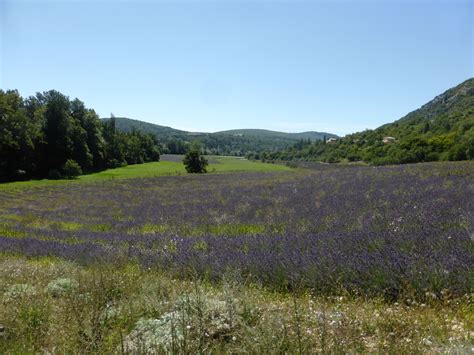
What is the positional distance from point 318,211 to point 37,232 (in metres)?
10.6

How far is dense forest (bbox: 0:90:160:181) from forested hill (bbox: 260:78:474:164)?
51.4m

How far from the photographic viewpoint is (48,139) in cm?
5962

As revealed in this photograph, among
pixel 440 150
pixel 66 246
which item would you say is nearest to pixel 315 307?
pixel 66 246

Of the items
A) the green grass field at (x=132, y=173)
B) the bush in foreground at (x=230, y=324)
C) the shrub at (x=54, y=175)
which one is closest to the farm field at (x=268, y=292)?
the bush in foreground at (x=230, y=324)

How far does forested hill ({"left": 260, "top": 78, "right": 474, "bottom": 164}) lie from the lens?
141 ft

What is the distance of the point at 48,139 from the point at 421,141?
58.8 m

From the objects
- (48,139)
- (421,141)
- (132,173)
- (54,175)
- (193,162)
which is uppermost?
(421,141)

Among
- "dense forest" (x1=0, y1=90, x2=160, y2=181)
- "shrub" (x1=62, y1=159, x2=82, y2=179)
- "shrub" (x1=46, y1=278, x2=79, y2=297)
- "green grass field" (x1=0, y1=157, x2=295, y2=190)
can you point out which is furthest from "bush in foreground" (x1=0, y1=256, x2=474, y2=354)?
"shrub" (x1=62, y1=159, x2=82, y2=179)

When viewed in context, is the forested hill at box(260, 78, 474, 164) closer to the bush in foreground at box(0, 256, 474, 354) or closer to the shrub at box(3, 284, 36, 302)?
the bush in foreground at box(0, 256, 474, 354)

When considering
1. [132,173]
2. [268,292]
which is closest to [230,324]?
[268,292]

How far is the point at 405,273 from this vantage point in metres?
4.34

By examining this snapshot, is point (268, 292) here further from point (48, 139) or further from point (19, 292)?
point (48, 139)

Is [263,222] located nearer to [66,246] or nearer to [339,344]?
[66,246]

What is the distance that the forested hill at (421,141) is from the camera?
42844mm
